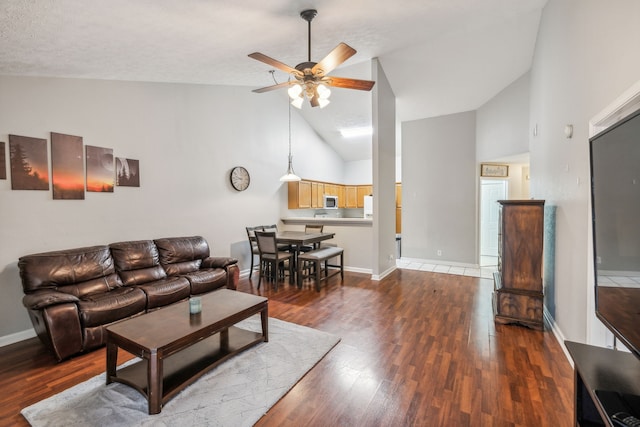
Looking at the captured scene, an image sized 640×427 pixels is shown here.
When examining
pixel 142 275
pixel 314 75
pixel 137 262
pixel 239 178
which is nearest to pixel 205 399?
pixel 142 275

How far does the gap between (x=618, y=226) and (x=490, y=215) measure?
19.4 feet

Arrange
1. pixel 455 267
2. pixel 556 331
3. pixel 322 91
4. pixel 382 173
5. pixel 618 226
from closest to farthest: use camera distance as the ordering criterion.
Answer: pixel 618 226 → pixel 556 331 → pixel 322 91 → pixel 382 173 → pixel 455 267

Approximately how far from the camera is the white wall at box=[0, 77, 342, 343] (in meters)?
2.96

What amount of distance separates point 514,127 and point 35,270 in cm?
706

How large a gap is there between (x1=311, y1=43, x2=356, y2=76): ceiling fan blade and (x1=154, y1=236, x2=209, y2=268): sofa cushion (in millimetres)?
3028

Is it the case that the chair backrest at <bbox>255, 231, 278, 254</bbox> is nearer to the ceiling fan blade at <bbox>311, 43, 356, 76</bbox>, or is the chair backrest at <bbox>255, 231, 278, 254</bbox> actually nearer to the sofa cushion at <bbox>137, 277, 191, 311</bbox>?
the sofa cushion at <bbox>137, 277, 191, 311</bbox>

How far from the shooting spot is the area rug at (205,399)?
1810mm

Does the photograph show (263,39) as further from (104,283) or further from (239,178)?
(104,283)

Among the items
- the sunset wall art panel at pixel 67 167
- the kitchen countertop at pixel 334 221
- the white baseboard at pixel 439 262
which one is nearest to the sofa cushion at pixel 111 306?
the sunset wall art panel at pixel 67 167

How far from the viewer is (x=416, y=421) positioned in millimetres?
1791

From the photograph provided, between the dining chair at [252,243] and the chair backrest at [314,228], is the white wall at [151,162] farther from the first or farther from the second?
the chair backrest at [314,228]

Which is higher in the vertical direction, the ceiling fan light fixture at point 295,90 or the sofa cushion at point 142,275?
the ceiling fan light fixture at point 295,90

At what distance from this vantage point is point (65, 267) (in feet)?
9.88

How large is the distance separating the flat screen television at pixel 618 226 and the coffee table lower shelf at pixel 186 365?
2534 mm
